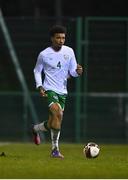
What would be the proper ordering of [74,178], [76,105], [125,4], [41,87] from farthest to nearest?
[125,4] → [76,105] → [41,87] → [74,178]

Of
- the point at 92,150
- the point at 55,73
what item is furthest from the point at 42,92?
the point at 92,150

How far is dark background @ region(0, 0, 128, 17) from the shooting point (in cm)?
2969

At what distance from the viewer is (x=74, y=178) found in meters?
11.0

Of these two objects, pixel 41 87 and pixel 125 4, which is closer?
pixel 41 87

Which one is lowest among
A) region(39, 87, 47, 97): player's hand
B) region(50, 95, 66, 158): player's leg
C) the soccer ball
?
the soccer ball

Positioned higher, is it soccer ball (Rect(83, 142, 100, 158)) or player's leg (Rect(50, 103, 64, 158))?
player's leg (Rect(50, 103, 64, 158))

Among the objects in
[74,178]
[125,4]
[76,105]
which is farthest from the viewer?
[125,4]

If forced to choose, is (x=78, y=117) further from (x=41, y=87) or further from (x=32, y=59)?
(x=41, y=87)

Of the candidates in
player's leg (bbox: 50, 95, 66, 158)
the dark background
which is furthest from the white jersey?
the dark background

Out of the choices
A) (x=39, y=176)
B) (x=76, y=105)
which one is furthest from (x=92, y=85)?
(x=39, y=176)

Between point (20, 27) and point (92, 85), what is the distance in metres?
2.61

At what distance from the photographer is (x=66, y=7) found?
3183cm

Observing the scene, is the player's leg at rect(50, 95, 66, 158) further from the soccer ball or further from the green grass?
the soccer ball

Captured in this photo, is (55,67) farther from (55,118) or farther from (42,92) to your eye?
(55,118)
